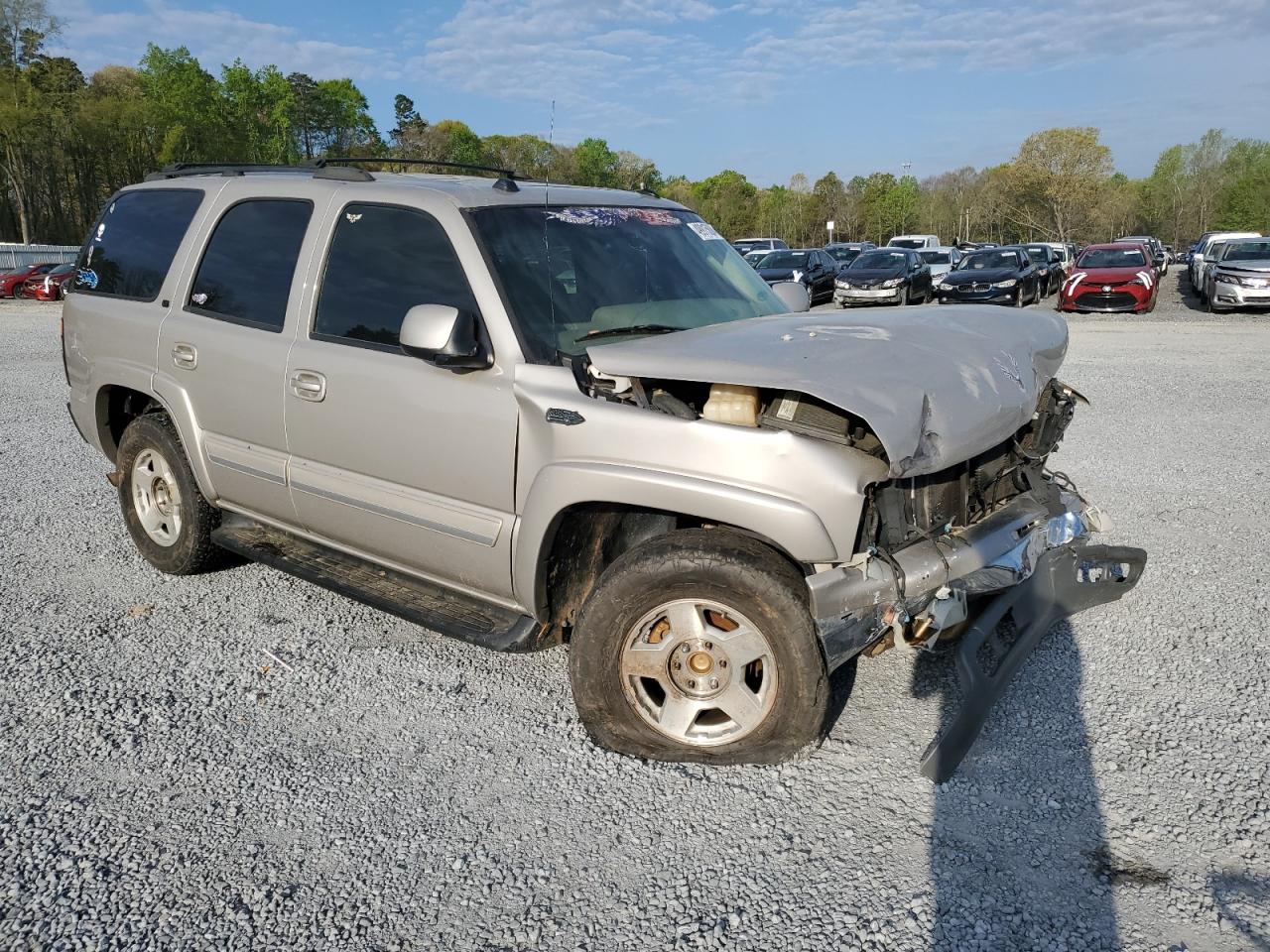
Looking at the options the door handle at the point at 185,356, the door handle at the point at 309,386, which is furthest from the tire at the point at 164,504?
the door handle at the point at 309,386

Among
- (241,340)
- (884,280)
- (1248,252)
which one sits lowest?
(884,280)

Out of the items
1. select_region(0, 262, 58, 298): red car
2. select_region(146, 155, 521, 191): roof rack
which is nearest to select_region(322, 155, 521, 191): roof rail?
select_region(146, 155, 521, 191): roof rack

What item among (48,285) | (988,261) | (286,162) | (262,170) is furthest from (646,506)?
(286,162)

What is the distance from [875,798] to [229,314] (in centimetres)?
346

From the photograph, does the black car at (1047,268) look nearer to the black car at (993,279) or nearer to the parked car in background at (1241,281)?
the black car at (993,279)

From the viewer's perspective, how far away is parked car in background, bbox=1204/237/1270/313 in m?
20.6

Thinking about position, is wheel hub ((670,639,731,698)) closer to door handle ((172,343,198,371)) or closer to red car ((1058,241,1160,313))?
door handle ((172,343,198,371))

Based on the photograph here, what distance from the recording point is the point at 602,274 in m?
3.91

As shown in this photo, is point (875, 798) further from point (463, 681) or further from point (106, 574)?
point (106, 574)

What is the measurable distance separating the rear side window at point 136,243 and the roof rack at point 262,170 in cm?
16

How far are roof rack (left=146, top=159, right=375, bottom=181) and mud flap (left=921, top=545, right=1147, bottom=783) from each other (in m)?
3.09

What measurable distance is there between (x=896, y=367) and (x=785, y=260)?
25.6 metres

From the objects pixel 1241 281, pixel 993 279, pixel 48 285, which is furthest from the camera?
pixel 48 285

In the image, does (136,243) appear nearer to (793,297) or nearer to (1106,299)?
(793,297)
